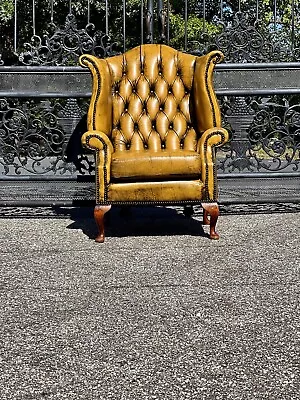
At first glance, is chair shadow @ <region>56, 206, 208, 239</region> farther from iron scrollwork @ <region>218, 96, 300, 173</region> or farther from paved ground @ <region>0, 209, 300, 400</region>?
iron scrollwork @ <region>218, 96, 300, 173</region>

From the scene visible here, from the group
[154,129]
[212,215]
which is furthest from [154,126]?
[212,215]

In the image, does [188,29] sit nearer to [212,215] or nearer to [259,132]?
[259,132]

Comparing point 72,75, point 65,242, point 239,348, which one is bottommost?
point 65,242

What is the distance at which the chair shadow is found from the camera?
15.3 feet

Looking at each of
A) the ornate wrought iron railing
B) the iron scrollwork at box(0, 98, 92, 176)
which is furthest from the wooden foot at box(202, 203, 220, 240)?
the iron scrollwork at box(0, 98, 92, 176)

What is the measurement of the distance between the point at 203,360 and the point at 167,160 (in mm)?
2143

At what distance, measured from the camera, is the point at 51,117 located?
5.57m

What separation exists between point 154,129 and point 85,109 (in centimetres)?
80

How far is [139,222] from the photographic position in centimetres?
509

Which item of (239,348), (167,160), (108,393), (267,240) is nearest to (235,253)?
(267,240)

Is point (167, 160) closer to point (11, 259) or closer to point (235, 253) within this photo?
point (235, 253)

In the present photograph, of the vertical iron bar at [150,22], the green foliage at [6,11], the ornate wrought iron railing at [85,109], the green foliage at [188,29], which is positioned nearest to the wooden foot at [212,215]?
the ornate wrought iron railing at [85,109]

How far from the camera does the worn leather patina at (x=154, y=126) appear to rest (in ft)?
14.1

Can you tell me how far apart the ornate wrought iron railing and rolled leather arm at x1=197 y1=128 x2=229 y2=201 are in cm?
111
